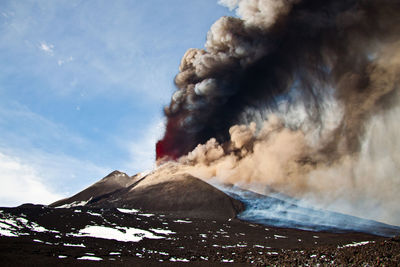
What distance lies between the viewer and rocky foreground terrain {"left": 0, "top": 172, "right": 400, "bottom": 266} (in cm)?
2570

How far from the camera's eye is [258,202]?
9688cm

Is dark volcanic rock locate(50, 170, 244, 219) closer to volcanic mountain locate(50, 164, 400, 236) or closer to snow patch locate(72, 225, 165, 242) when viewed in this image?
volcanic mountain locate(50, 164, 400, 236)

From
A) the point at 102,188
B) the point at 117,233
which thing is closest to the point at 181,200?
the point at 117,233

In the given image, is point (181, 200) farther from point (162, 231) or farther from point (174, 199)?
point (162, 231)

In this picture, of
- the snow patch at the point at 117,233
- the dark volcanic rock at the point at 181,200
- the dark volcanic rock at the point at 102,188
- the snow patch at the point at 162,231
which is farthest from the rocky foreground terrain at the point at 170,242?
the dark volcanic rock at the point at 102,188

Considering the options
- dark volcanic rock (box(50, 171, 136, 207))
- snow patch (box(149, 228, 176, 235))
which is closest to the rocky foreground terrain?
snow patch (box(149, 228, 176, 235))

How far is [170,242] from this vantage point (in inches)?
1650

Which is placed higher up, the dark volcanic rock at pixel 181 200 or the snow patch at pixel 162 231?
the dark volcanic rock at pixel 181 200

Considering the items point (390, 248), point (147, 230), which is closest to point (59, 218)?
point (147, 230)

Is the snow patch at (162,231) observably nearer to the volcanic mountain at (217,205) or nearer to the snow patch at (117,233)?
the snow patch at (117,233)

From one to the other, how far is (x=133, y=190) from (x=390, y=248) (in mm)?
94563

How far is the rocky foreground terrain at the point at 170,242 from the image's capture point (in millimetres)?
25703

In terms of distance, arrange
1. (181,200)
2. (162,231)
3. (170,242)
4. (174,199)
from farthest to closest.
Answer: (174,199) → (181,200) → (162,231) → (170,242)

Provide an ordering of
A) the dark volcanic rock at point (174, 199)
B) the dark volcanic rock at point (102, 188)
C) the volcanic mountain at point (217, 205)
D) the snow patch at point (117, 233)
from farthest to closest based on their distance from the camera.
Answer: the dark volcanic rock at point (102, 188) < the dark volcanic rock at point (174, 199) < the volcanic mountain at point (217, 205) < the snow patch at point (117, 233)
